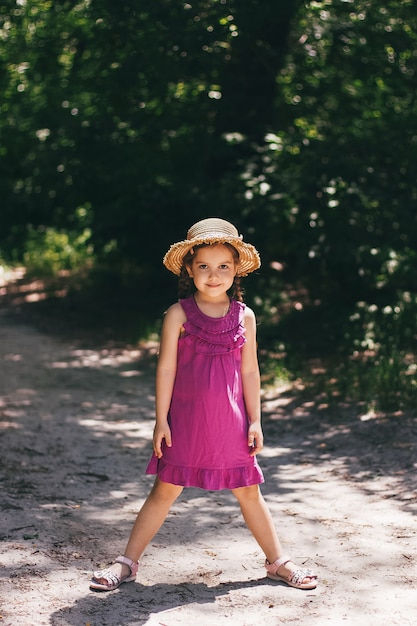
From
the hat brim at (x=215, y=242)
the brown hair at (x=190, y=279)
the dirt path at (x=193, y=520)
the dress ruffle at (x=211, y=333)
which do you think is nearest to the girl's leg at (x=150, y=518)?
the dirt path at (x=193, y=520)

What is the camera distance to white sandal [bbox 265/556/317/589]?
3979 mm

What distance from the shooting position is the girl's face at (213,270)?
3975mm

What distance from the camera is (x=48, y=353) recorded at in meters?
10.0

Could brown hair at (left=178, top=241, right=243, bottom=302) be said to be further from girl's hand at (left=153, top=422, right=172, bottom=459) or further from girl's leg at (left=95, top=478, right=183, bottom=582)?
girl's leg at (left=95, top=478, right=183, bottom=582)

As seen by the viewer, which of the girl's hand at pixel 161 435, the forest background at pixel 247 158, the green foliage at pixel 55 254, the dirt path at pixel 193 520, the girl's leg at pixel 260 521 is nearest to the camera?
the dirt path at pixel 193 520

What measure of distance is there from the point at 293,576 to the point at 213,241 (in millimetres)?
1506

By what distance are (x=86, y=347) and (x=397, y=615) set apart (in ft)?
23.4

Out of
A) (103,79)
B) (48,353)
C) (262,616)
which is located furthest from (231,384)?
(103,79)

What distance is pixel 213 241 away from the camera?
13.1ft

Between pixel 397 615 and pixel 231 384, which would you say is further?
pixel 231 384

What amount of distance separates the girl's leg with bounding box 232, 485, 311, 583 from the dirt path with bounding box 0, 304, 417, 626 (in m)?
0.12

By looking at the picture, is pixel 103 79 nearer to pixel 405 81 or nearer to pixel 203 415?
pixel 405 81

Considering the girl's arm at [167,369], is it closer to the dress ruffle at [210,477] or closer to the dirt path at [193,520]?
the dress ruffle at [210,477]

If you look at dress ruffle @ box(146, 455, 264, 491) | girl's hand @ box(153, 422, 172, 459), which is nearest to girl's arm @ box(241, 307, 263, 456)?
dress ruffle @ box(146, 455, 264, 491)
